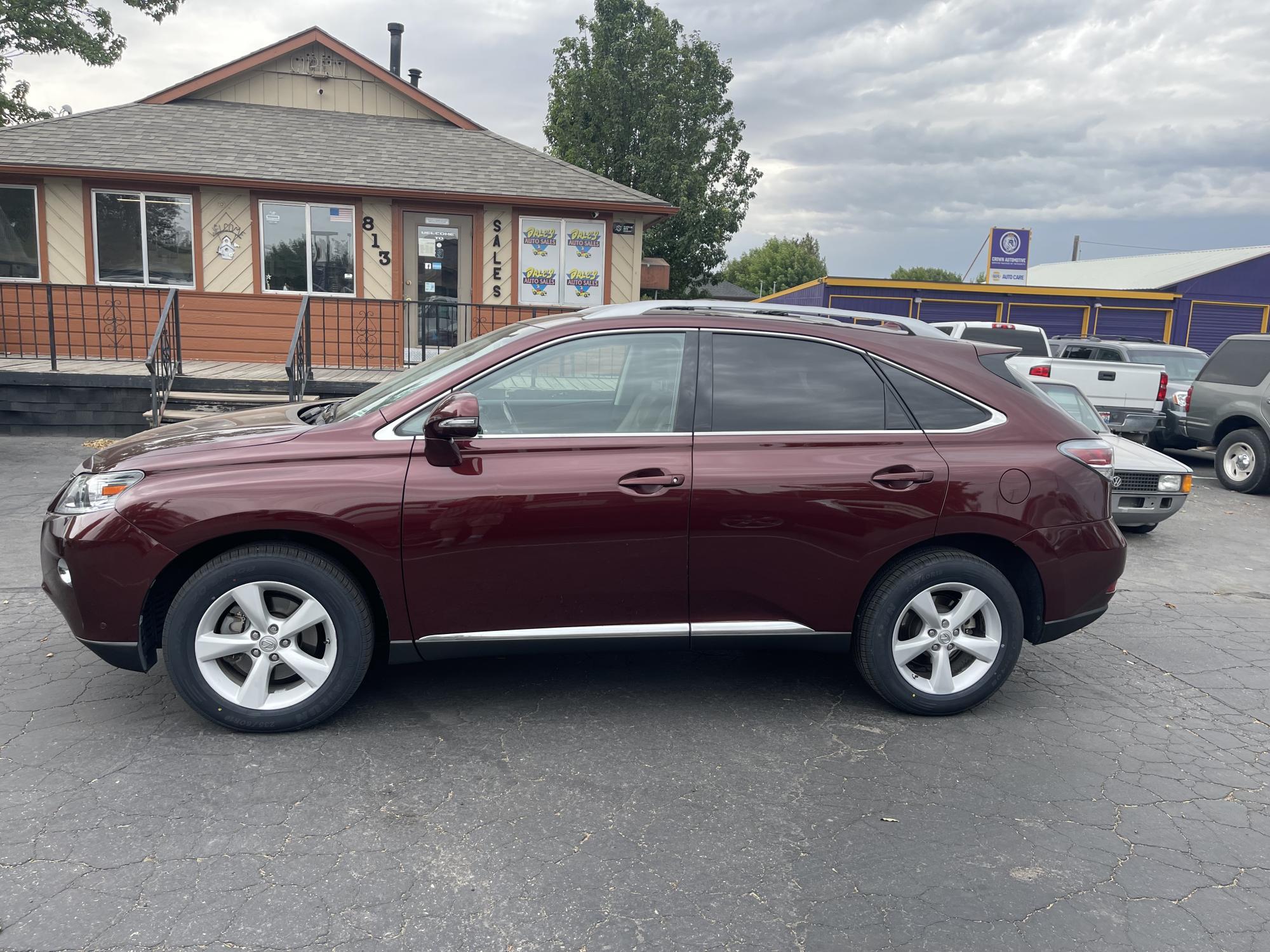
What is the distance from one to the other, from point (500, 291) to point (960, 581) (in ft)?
39.2

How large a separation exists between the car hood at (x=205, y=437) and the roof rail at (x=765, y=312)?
4.59 ft

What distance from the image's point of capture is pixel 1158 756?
3.84 metres

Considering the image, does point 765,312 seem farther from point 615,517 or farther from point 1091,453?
point 1091,453

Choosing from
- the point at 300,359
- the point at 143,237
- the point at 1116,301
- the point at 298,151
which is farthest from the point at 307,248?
the point at 1116,301

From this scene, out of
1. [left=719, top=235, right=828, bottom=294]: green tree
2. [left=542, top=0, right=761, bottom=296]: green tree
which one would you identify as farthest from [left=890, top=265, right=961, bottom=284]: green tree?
[left=542, top=0, right=761, bottom=296]: green tree

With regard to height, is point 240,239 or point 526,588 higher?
point 240,239

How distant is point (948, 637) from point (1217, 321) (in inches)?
1248

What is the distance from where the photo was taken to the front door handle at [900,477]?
387cm

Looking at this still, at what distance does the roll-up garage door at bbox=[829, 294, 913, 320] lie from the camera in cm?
2478

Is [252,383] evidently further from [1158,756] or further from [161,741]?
[1158,756]

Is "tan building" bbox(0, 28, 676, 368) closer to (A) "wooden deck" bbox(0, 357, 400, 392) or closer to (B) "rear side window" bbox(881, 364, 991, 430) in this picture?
(A) "wooden deck" bbox(0, 357, 400, 392)

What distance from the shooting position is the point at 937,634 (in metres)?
3.99

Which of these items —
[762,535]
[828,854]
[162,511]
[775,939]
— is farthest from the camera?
[762,535]

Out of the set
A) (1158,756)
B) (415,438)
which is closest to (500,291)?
(415,438)
